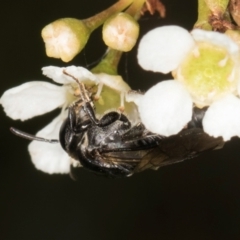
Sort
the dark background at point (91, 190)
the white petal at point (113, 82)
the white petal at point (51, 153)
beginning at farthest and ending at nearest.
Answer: the dark background at point (91, 190) < the white petal at point (51, 153) < the white petal at point (113, 82)

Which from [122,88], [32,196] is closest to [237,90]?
Answer: [122,88]

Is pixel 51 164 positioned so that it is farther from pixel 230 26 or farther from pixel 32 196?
pixel 32 196

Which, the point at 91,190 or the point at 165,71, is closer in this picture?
the point at 165,71

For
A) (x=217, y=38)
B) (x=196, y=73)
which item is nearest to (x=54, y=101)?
(x=196, y=73)

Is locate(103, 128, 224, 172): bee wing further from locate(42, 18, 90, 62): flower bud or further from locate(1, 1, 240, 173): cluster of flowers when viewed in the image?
locate(42, 18, 90, 62): flower bud

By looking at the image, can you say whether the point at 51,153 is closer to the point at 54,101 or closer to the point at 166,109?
the point at 54,101

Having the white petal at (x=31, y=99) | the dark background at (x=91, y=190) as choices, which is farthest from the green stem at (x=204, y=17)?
the dark background at (x=91, y=190)

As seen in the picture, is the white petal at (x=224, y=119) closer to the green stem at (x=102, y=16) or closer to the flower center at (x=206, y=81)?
the flower center at (x=206, y=81)
